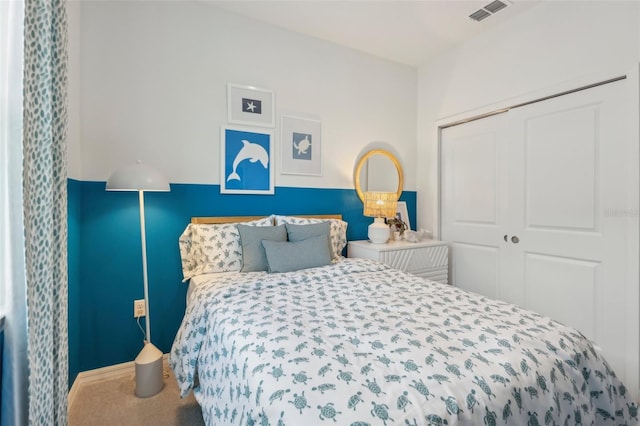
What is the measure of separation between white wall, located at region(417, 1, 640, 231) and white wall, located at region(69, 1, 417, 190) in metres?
0.76

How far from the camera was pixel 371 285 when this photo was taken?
1734 millimetres

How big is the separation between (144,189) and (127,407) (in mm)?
1265

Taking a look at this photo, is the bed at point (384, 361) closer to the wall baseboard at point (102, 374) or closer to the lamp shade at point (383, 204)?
the wall baseboard at point (102, 374)

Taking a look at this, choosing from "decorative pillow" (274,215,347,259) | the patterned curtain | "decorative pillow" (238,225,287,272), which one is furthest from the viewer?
"decorative pillow" (274,215,347,259)

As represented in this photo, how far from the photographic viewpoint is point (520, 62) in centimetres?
246

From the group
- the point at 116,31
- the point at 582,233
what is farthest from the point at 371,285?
the point at 116,31

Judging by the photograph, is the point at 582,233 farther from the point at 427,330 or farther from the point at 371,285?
the point at 427,330

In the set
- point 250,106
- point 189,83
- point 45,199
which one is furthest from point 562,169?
point 45,199

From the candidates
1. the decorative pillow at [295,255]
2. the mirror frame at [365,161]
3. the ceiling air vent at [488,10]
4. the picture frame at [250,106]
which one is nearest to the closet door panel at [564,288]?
the mirror frame at [365,161]

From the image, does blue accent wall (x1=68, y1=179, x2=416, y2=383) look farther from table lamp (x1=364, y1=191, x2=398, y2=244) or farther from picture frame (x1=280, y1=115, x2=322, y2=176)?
table lamp (x1=364, y1=191, x2=398, y2=244)

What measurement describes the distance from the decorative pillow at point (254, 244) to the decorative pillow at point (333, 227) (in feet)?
0.72

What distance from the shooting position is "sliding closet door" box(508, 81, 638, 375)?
1979mm

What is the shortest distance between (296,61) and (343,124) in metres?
0.69

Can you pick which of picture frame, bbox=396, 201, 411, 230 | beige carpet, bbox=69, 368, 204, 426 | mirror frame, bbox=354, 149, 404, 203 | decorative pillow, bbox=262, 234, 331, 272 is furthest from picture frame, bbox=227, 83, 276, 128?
beige carpet, bbox=69, 368, 204, 426
